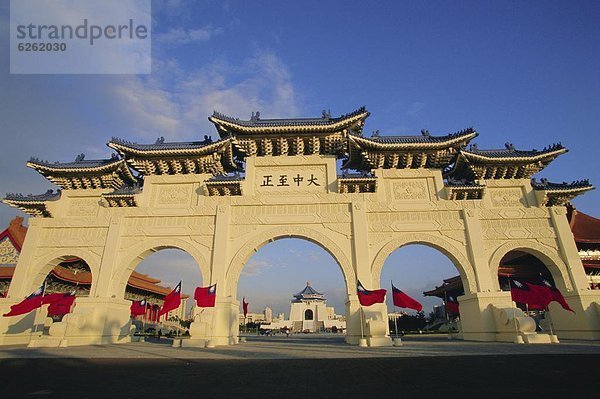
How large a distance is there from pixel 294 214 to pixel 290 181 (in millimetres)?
1623

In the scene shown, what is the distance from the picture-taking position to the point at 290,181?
1487 cm

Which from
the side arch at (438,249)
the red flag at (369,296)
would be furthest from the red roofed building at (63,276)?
the side arch at (438,249)

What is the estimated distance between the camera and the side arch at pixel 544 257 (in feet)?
43.8

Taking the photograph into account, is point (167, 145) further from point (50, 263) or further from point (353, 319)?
point (353, 319)

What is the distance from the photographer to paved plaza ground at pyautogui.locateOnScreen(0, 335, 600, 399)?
456 cm

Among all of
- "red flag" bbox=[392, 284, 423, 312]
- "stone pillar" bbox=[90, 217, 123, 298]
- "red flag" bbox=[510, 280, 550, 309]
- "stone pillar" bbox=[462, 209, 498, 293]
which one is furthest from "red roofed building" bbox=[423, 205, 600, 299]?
"stone pillar" bbox=[90, 217, 123, 298]

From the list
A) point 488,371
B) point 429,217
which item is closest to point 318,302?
point 429,217

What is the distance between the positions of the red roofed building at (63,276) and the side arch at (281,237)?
975cm

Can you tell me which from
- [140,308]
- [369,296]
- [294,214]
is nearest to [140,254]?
[140,308]

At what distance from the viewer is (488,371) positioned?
597cm

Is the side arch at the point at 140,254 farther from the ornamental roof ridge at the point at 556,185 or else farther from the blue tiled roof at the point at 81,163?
the ornamental roof ridge at the point at 556,185

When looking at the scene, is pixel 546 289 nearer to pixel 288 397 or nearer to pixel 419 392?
pixel 419 392

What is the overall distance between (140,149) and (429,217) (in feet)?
43.7

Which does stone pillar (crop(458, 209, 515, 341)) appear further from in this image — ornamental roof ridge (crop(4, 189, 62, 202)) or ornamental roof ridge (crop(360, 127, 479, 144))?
ornamental roof ridge (crop(4, 189, 62, 202))
